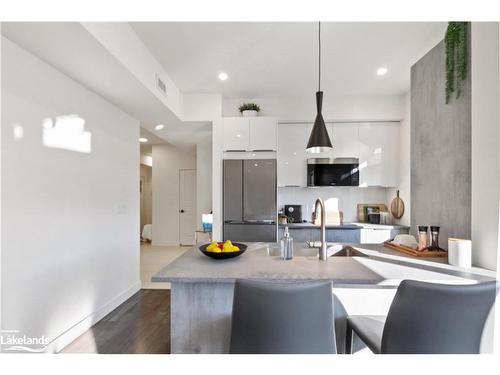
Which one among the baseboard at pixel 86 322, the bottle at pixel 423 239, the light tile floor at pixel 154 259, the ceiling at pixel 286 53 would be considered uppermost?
the ceiling at pixel 286 53

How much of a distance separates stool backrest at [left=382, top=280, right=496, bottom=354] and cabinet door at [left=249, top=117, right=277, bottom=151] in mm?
2892

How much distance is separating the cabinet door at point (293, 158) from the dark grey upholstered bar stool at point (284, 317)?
9.95ft

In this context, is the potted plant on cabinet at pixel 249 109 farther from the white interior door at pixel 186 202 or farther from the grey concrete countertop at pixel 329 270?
the white interior door at pixel 186 202

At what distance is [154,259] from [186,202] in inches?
71.2

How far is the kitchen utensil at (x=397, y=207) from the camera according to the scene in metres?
3.94

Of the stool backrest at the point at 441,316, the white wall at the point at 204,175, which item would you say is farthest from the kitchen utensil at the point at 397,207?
the white wall at the point at 204,175

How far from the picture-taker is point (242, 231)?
12.1ft

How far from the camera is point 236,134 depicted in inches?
149

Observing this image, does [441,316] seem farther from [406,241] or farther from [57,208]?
[57,208]

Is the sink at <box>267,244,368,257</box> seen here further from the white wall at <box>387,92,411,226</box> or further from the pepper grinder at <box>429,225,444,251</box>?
the white wall at <box>387,92,411,226</box>

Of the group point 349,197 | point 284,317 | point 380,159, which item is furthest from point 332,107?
point 284,317

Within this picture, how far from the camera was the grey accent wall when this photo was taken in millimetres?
1828

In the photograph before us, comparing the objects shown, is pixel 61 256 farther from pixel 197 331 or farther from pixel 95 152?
pixel 197 331

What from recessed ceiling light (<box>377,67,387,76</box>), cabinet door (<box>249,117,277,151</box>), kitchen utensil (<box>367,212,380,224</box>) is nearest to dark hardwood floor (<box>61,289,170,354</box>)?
cabinet door (<box>249,117,277,151</box>)
